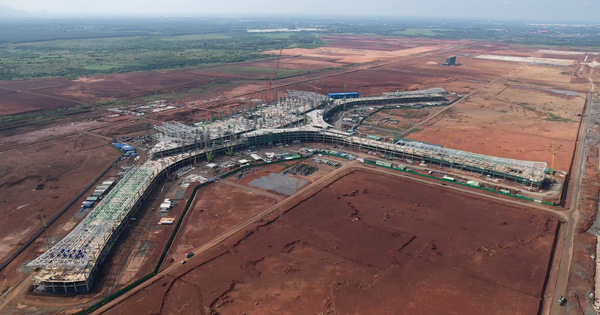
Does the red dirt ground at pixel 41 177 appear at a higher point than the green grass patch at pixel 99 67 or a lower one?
lower

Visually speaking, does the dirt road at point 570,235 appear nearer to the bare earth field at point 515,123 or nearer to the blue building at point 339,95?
the bare earth field at point 515,123

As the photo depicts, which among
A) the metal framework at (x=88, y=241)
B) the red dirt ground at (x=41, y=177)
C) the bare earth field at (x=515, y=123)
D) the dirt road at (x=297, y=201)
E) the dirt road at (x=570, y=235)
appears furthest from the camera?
the bare earth field at (x=515, y=123)

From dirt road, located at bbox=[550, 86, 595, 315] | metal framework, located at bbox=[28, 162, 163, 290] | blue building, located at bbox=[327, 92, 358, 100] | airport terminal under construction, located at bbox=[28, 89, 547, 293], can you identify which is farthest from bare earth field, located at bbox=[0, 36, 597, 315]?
blue building, located at bbox=[327, 92, 358, 100]

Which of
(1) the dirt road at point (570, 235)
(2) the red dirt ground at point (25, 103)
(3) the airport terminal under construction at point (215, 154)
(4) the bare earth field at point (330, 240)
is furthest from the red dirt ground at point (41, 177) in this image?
(1) the dirt road at point (570, 235)

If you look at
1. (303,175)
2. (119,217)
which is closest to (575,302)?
(303,175)

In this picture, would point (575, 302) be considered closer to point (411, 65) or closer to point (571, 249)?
point (571, 249)

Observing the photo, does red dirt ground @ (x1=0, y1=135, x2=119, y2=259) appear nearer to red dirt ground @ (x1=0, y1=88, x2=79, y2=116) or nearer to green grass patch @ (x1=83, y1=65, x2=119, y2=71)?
red dirt ground @ (x1=0, y1=88, x2=79, y2=116)
